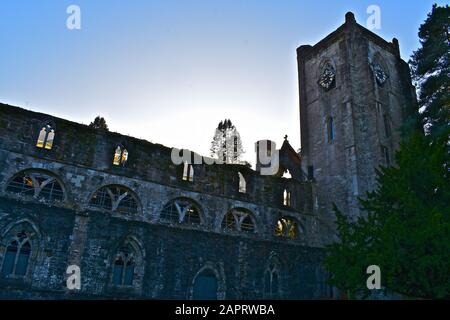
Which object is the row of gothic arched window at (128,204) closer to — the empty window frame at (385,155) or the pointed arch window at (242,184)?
the pointed arch window at (242,184)

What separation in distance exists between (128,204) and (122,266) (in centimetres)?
322

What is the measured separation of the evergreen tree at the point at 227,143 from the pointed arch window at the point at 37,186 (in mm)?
27976

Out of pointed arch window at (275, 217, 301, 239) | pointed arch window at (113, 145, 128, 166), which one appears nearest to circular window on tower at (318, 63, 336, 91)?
pointed arch window at (275, 217, 301, 239)

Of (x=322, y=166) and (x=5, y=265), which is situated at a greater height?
(x=322, y=166)

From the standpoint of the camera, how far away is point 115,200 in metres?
19.7

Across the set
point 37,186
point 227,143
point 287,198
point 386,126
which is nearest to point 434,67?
point 386,126

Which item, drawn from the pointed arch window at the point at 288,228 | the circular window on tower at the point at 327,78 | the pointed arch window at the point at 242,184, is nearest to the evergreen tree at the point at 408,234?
the pointed arch window at the point at 242,184

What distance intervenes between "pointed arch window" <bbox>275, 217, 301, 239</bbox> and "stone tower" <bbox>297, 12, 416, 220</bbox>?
2.48 m

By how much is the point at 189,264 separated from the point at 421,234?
11987 millimetres
